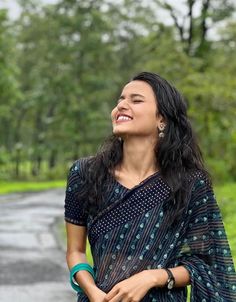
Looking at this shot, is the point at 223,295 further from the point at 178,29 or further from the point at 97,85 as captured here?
the point at 97,85

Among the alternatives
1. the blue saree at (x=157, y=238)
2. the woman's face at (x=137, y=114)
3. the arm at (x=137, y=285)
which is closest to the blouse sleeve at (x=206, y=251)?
the blue saree at (x=157, y=238)

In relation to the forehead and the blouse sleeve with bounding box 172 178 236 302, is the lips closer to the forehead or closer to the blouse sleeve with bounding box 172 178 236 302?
the forehead

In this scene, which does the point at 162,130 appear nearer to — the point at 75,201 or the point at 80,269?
the point at 75,201

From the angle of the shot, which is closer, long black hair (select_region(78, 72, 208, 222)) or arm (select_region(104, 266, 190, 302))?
arm (select_region(104, 266, 190, 302))

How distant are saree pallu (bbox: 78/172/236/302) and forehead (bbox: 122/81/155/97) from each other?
32 cm

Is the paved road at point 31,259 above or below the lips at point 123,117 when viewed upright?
below

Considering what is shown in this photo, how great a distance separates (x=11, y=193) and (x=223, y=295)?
22489 millimetres

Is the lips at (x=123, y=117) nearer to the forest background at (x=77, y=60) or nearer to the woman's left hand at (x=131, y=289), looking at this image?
the woman's left hand at (x=131, y=289)

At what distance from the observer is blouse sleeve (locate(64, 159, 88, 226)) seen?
274 cm

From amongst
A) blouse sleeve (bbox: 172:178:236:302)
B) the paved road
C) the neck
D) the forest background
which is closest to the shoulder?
blouse sleeve (bbox: 172:178:236:302)

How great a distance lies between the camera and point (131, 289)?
98.5 inches

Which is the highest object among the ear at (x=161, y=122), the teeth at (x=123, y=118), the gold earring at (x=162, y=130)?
the teeth at (x=123, y=118)

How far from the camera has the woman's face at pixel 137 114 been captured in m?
2.69

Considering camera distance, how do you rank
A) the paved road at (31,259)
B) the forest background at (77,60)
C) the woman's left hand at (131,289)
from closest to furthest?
the woman's left hand at (131,289) < the paved road at (31,259) < the forest background at (77,60)
